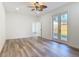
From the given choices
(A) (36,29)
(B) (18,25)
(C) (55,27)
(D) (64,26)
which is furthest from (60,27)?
(A) (36,29)

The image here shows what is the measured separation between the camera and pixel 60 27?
23.8 ft

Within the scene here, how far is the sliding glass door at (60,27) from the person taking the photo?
663cm

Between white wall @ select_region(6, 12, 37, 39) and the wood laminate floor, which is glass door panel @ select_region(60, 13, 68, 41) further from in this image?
white wall @ select_region(6, 12, 37, 39)

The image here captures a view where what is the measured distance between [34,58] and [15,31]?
6.44 m

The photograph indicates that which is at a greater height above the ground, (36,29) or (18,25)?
(18,25)

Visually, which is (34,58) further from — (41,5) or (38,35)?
(38,35)

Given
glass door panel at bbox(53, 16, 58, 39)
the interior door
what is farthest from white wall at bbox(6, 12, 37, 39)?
glass door panel at bbox(53, 16, 58, 39)

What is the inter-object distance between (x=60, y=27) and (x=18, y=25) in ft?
13.7

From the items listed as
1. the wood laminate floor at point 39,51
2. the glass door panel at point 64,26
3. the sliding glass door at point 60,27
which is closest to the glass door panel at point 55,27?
the sliding glass door at point 60,27

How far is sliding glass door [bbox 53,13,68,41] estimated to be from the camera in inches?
261

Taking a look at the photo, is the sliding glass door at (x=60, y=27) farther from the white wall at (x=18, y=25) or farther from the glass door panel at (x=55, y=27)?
the white wall at (x=18, y=25)

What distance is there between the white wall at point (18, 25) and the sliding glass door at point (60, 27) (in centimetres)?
304

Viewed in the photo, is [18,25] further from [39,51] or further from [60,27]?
[39,51]

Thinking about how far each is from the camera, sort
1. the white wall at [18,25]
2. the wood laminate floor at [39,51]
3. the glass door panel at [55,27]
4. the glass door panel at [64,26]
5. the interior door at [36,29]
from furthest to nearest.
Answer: the interior door at [36,29]
the white wall at [18,25]
the glass door panel at [55,27]
the glass door panel at [64,26]
the wood laminate floor at [39,51]
